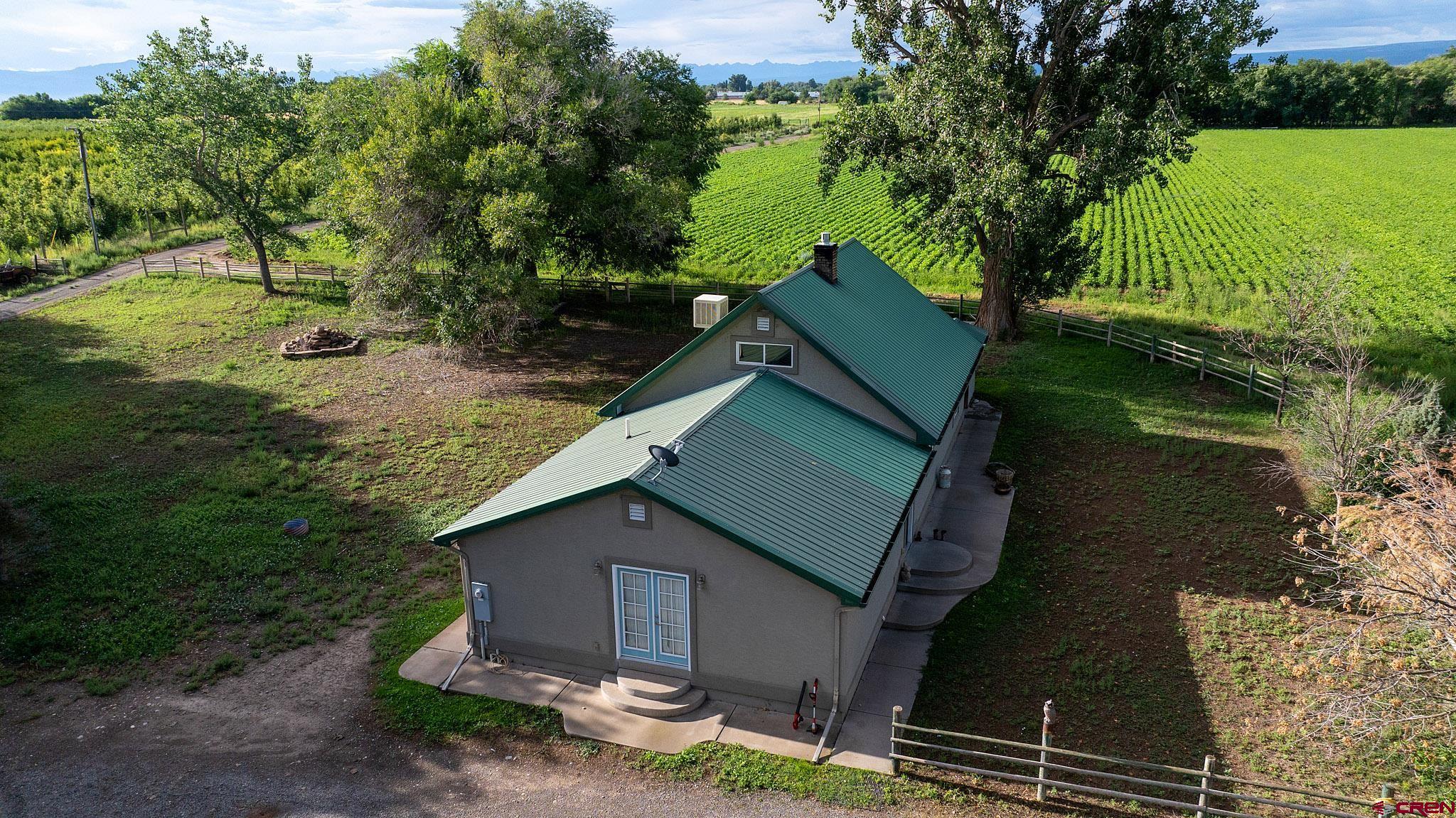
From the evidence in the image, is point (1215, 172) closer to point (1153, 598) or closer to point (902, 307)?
point (902, 307)

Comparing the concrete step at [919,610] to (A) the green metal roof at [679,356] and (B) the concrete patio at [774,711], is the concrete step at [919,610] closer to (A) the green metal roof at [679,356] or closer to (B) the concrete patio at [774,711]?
(B) the concrete patio at [774,711]

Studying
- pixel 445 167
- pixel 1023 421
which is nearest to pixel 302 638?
pixel 445 167

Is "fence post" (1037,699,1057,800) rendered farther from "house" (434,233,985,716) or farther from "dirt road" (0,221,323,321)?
"dirt road" (0,221,323,321)

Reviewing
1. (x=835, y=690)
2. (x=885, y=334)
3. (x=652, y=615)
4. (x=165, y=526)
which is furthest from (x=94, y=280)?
(x=835, y=690)

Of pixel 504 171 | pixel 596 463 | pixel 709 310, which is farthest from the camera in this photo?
pixel 504 171

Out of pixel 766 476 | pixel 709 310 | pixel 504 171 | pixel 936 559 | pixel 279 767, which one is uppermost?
pixel 504 171

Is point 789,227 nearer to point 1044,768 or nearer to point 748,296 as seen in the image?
point 748,296

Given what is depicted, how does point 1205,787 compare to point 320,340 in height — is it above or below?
below
